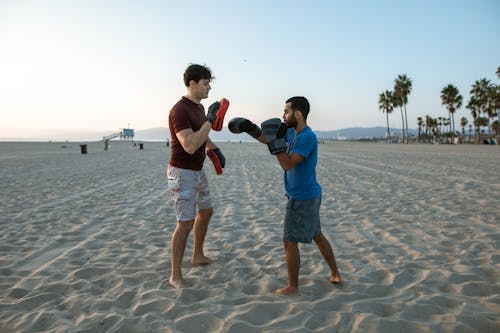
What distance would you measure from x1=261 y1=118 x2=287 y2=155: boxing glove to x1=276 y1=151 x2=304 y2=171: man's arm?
0.14ft

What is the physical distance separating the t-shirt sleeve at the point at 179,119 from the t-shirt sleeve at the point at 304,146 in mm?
1031

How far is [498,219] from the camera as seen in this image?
18.3 ft

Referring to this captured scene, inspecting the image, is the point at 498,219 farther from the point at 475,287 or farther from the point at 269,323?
the point at 269,323

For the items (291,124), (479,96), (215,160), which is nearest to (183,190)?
(215,160)

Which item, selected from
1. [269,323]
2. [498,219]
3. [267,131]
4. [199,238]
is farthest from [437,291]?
[498,219]

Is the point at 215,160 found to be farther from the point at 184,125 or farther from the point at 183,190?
the point at 184,125

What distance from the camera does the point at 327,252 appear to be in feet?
10.2

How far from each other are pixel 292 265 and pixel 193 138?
143 centimetres

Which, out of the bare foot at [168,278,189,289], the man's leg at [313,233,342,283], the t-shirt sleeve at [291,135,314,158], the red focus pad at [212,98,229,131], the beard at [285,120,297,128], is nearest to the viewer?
the t-shirt sleeve at [291,135,314,158]

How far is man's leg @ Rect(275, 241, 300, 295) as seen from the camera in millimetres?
2893

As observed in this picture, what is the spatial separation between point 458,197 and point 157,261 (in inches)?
275

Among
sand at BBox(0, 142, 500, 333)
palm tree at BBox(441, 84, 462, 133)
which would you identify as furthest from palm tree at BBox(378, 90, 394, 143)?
sand at BBox(0, 142, 500, 333)

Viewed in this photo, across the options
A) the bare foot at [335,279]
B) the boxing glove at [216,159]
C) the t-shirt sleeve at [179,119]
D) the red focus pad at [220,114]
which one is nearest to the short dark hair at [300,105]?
the red focus pad at [220,114]

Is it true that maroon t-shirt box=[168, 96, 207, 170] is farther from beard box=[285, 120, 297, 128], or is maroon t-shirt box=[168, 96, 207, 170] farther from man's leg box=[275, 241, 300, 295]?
man's leg box=[275, 241, 300, 295]
